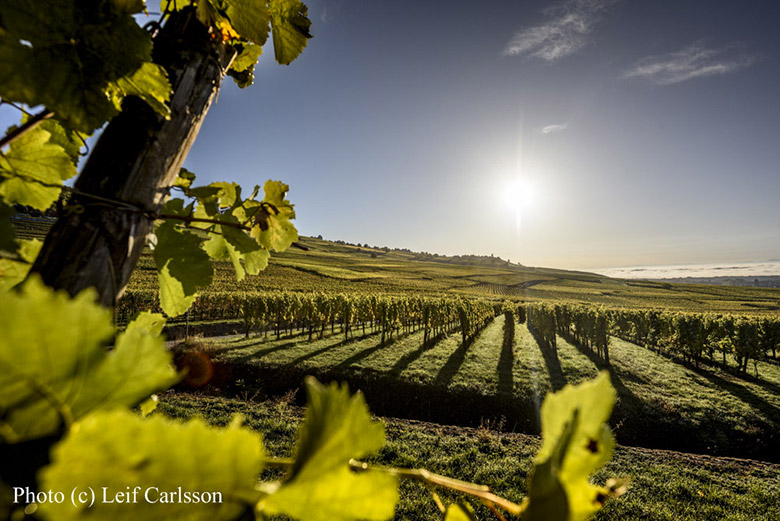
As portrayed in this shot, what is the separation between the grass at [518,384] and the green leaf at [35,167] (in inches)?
515

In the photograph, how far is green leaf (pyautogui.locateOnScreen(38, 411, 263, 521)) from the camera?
220mm

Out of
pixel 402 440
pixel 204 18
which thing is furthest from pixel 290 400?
pixel 204 18

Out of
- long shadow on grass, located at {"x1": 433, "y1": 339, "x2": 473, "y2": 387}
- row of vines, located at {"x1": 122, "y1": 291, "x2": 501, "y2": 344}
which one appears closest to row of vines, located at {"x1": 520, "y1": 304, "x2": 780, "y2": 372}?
Result: long shadow on grass, located at {"x1": 433, "y1": 339, "x2": 473, "y2": 387}

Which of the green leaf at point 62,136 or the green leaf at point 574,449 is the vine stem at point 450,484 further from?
the green leaf at point 62,136

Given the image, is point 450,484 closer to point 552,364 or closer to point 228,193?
point 228,193

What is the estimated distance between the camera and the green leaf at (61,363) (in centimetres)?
24

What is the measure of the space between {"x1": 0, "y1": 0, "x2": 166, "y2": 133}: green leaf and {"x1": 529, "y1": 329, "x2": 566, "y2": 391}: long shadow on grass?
14.9 meters

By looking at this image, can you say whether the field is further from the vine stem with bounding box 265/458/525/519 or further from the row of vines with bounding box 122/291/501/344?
the vine stem with bounding box 265/458/525/519

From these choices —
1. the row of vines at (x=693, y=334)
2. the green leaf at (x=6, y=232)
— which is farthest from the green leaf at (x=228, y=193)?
the row of vines at (x=693, y=334)

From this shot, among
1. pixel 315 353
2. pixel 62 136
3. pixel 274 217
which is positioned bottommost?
pixel 315 353

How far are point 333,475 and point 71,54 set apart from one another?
0.75m

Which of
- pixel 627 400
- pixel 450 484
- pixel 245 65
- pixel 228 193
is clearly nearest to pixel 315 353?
pixel 627 400

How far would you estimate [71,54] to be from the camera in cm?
55

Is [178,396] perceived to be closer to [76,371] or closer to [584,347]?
[76,371]
